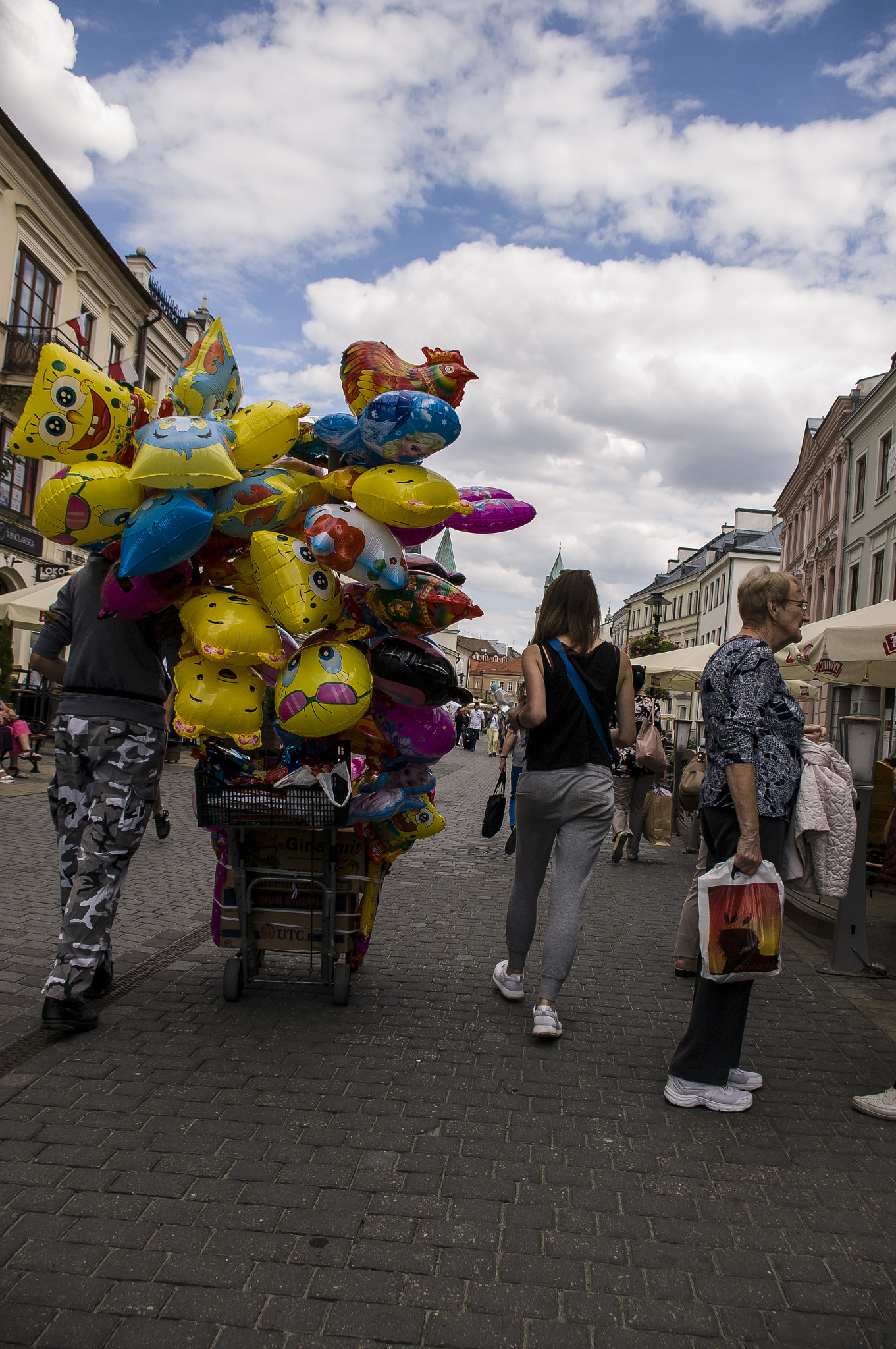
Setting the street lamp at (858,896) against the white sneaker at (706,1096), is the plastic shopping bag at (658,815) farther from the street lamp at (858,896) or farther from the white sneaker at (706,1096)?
the white sneaker at (706,1096)

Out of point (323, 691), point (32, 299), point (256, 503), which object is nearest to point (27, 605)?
point (256, 503)

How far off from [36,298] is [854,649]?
22021 millimetres

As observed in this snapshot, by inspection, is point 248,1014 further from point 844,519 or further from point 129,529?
point 844,519

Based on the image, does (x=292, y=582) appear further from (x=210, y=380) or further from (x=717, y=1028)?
(x=717, y=1028)

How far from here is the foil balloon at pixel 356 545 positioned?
10.6 ft

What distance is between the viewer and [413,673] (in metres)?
3.41

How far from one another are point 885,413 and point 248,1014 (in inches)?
1112

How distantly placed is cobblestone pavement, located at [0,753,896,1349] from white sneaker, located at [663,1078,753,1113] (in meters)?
0.05

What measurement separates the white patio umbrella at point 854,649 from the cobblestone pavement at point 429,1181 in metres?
4.37

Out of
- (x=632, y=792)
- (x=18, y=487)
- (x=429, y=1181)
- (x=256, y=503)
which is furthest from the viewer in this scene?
(x=18, y=487)

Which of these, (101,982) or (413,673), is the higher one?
(413,673)

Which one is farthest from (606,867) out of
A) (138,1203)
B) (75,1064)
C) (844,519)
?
(844,519)

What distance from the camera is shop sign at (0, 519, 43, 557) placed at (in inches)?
787

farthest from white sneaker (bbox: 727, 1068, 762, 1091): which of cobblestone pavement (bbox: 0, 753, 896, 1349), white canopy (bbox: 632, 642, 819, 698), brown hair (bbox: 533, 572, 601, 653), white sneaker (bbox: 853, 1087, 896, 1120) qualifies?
white canopy (bbox: 632, 642, 819, 698)
